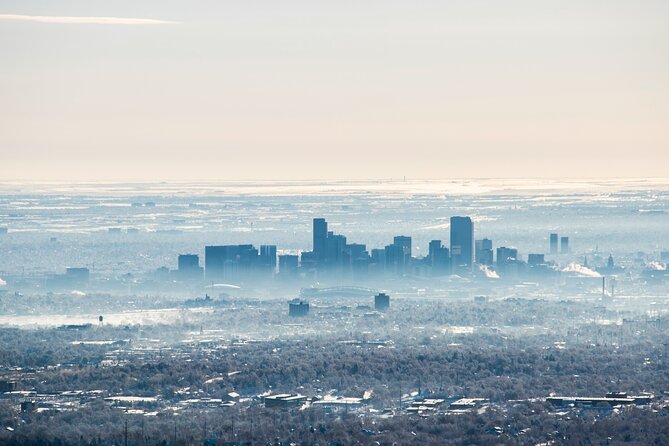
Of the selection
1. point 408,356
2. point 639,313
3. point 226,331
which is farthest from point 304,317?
point 408,356

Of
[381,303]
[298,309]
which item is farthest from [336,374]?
[381,303]

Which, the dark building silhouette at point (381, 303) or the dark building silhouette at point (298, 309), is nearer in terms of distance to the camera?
the dark building silhouette at point (298, 309)

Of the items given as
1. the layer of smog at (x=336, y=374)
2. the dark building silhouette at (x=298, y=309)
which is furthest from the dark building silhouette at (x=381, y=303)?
the dark building silhouette at (x=298, y=309)

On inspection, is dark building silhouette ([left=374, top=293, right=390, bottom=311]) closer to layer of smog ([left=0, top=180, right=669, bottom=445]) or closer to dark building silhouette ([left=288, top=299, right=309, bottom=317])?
layer of smog ([left=0, top=180, right=669, bottom=445])

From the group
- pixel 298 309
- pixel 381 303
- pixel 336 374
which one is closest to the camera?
pixel 336 374

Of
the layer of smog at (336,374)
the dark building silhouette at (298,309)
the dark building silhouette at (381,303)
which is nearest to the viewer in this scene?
the layer of smog at (336,374)

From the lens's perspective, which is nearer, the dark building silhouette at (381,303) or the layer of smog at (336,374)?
the layer of smog at (336,374)

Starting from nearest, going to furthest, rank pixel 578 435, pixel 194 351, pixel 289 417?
pixel 578 435
pixel 289 417
pixel 194 351

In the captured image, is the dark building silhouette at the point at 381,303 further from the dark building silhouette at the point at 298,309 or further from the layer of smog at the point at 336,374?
the dark building silhouette at the point at 298,309

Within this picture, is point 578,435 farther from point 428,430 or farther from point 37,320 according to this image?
point 37,320

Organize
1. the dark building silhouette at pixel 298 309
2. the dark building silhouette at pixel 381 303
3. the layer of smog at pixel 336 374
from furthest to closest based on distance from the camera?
the dark building silhouette at pixel 381 303
the dark building silhouette at pixel 298 309
the layer of smog at pixel 336 374

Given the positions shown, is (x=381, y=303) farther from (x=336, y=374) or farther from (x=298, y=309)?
(x=336, y=374)
